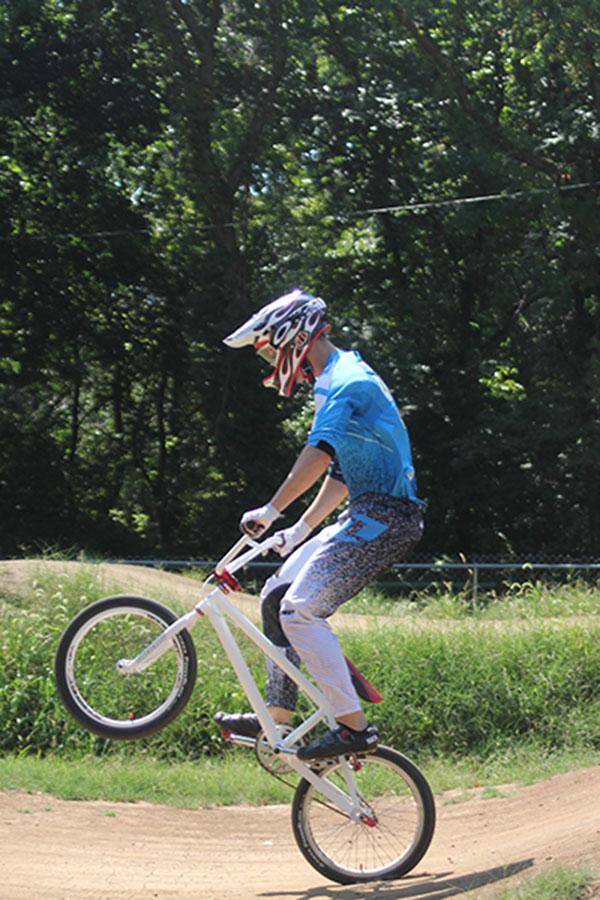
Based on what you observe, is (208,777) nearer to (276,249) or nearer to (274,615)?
(274,615)

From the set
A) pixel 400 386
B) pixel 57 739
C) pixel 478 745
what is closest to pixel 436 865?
pixel 478 745

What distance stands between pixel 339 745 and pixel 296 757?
0.21 m

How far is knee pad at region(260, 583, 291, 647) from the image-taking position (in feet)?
20.3

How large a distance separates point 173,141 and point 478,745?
19901mm

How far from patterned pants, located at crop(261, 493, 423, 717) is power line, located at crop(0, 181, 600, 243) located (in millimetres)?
19130

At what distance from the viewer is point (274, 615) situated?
624 centimetres

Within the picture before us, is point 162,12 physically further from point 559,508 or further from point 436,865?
point 436,865

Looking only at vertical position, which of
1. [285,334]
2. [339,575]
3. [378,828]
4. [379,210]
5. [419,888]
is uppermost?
[379,210]

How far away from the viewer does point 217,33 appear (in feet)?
89.9

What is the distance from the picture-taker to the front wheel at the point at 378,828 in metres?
6.31

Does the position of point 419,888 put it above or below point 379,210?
below

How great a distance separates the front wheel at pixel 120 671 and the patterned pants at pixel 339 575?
0.64 m

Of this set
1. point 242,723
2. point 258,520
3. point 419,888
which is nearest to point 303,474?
point 258,520

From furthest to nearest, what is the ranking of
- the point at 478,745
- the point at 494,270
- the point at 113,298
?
the point at 113,298 → the point at 494,270 → the point at 478,745
